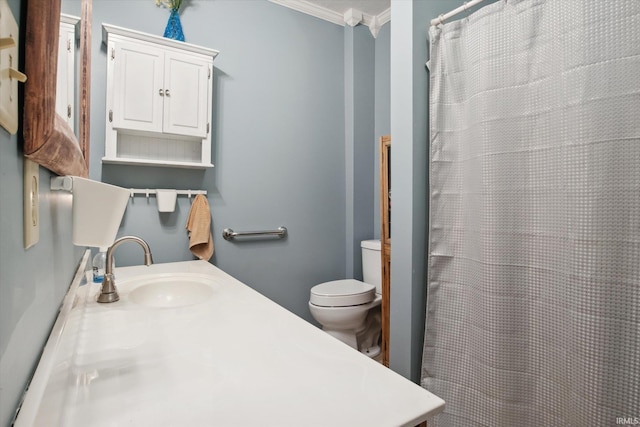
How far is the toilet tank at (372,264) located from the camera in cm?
232

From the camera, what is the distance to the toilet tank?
2.32 m

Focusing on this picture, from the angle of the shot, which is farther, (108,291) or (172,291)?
(172,291)

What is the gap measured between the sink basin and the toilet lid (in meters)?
0.91

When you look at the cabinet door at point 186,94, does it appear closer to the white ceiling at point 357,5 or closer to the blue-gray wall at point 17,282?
the white ceiling at point 357,5

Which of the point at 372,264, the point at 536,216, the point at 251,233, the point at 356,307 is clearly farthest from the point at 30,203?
the point at 372,264

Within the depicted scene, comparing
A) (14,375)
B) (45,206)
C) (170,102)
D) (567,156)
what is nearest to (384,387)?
(14,375)

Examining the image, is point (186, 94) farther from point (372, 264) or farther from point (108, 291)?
point (372, 264)

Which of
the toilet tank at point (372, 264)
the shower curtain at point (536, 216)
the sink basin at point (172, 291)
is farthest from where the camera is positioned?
→ the toilet tank at point (372, 264)

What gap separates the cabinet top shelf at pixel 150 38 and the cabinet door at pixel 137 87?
4 centimetres

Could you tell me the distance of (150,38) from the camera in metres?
1.71

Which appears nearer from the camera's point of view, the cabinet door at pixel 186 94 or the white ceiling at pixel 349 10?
the cabinet door at pixel 186 94

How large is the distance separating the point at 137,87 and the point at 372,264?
5.83 ft

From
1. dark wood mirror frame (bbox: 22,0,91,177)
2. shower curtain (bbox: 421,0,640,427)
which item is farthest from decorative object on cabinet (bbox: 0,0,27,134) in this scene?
shower curtain (bbox: 421,0,640,427)

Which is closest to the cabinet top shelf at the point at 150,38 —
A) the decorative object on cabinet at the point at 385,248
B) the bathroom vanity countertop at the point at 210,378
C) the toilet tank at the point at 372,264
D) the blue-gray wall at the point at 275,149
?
the blue-gray wall at the point at 275,149
